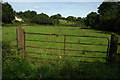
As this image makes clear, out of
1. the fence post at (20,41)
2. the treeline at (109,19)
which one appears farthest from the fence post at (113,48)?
the treeline at (109,19)

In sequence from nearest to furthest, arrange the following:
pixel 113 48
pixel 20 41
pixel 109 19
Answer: pixel 113 48 < pixel 20 41 < pixel 109 19

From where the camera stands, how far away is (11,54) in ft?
17.0

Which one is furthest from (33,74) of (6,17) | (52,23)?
(52,23)

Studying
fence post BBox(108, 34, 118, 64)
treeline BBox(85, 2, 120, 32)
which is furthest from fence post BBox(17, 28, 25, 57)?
treeline BBox(85, 2, 120, 32)

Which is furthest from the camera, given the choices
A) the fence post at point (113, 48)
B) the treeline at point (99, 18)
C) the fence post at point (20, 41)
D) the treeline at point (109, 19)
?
the treeline at point (99, 18)

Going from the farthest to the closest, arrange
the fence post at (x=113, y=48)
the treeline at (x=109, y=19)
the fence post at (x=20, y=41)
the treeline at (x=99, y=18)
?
the treeline at (x=99, y=18)
the treeline at (x=109, y=19)
the fence post at (x=20, y=41)
the fence post at (x=113, y=48)

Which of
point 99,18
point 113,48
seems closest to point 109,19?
point 99,18

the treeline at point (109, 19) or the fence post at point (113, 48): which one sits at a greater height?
the treeline at point (109, 19)

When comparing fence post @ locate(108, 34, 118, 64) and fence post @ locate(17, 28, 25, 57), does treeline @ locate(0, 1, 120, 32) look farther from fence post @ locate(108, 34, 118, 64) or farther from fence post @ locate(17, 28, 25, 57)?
fence post @ locate(17, 28, 25, 57)

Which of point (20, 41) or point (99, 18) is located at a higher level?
point (99, 18)

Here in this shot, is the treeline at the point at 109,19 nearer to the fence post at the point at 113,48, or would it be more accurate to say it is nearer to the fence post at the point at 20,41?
A: the fence post at the point at 113,48

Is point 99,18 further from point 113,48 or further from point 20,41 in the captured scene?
point 20,41

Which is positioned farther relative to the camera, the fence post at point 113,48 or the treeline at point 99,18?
the treeline at point 99,18

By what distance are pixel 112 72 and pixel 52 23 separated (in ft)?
206
